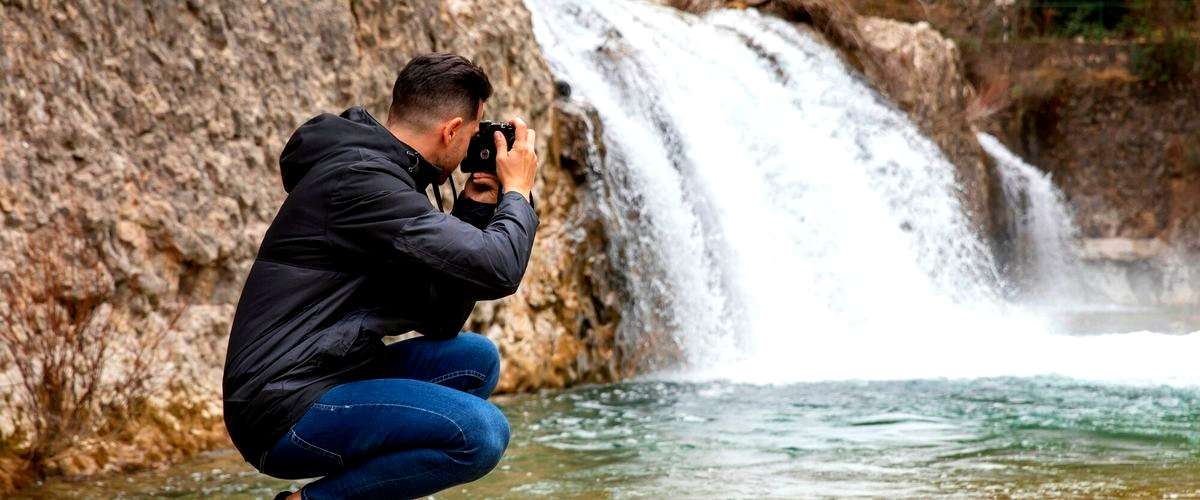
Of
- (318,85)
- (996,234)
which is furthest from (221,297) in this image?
(996,234)

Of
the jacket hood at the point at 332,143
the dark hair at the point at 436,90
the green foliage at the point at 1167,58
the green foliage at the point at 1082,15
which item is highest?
the green foliage at the point at 1082,15

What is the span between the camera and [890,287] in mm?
13055

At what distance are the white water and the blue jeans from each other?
633 centimetres

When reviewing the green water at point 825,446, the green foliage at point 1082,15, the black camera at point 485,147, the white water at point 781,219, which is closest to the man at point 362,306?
the black camera at point 485,147

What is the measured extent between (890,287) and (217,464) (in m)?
8.34

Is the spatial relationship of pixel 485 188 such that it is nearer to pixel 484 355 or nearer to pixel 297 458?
pixel 484 355

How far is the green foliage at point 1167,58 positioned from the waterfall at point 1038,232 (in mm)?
2007

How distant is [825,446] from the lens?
6.16 metres

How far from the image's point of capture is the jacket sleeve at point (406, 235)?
2822 mm

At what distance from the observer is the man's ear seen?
10.2ft

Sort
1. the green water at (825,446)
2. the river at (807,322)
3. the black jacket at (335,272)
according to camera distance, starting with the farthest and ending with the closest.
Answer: the river at (807,322) < the green water at (825,446) < the black jacket at (335,272)

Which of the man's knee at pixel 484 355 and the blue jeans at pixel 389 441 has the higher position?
the man's knee at pixel 484 355

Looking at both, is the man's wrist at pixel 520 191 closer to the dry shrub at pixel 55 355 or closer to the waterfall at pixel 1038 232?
the dry shrub at pixel 55 355

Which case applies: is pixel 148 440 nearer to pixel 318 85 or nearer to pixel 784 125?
pixel 318 85
